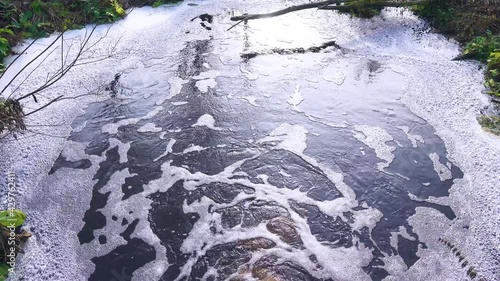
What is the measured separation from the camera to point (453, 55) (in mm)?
9047

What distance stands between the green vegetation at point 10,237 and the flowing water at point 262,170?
0.13 meters

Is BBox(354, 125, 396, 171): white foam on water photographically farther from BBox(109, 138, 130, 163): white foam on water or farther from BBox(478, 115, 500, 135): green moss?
BBox(109, 138, 130, 163): white foam on water

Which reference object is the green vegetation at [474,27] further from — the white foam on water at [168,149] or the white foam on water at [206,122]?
the white foam on water at [168,149]

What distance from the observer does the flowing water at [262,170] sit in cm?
497

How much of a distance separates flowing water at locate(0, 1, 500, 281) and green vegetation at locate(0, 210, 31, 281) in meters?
0.13

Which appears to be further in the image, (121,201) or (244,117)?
(244,117)

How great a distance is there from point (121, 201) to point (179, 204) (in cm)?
88

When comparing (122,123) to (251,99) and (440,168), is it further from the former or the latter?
(440,168)

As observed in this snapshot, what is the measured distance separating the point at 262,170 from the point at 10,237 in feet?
11.7

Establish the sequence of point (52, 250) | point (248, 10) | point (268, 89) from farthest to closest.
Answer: point (248, 10)
point (268, 89)
point (52, 250)

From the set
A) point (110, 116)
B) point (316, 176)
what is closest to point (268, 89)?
point (316, 176)

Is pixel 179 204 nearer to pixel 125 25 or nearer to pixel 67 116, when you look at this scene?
pixel 67 116

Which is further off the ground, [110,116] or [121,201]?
[110,116]

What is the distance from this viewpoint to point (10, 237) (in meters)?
4.85
